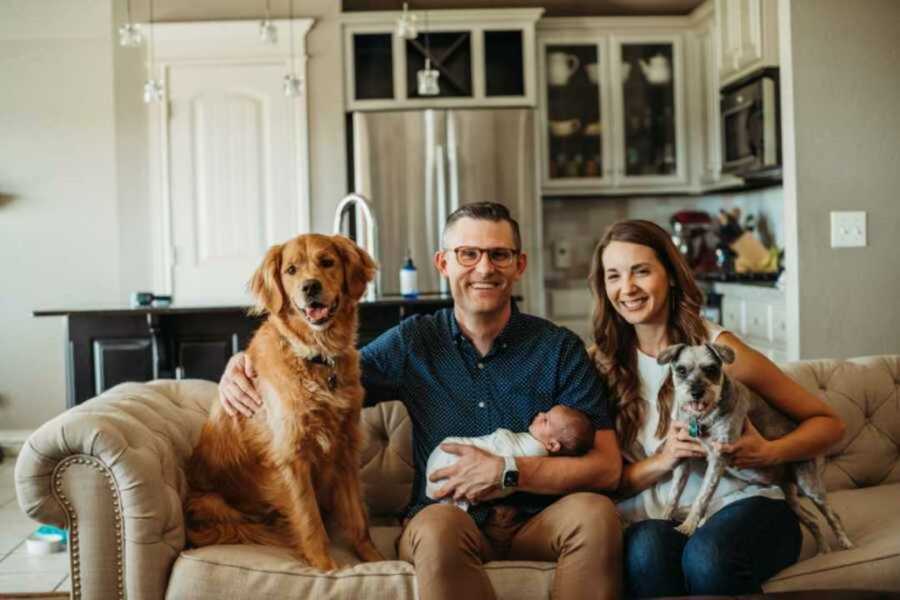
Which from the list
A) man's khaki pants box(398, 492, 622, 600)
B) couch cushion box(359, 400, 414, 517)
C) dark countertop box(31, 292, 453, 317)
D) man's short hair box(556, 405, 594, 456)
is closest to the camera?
man's khaki pants box(398, 492, 622, 600)

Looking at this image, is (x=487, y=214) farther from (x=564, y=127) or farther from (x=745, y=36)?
(x=564, y=127)

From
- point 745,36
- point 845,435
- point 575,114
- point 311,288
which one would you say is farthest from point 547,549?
point 575,114

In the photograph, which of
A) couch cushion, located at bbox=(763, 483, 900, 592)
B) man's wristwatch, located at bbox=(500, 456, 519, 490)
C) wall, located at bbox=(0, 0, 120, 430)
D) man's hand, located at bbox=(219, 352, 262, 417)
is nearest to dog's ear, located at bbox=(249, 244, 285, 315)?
man's hand, located at bbox=(219, 352, 262, 417)

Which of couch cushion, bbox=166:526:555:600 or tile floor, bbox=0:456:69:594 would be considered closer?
couch cushion, bbox=166:526:555:600

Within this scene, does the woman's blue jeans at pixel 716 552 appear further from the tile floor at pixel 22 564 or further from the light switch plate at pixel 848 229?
the tile floor at pixel 22 564

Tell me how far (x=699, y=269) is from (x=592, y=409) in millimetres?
3932

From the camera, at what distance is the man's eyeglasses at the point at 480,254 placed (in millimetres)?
2217

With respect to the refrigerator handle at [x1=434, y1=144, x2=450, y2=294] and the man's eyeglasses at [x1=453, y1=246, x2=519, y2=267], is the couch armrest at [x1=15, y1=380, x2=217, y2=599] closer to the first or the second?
the man's eyeglasses at [x1=453, y1=246, x2=519, y2=267]

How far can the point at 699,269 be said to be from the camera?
5902 millimetres

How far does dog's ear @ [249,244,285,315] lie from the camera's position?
2250mm

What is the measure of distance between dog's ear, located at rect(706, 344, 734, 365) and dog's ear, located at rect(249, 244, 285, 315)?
944mm

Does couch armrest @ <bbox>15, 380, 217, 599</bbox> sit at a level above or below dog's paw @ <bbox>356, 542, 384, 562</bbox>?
above

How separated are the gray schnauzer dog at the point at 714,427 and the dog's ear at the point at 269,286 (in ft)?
2.79

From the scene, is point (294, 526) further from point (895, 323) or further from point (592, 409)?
point (895, 323)
